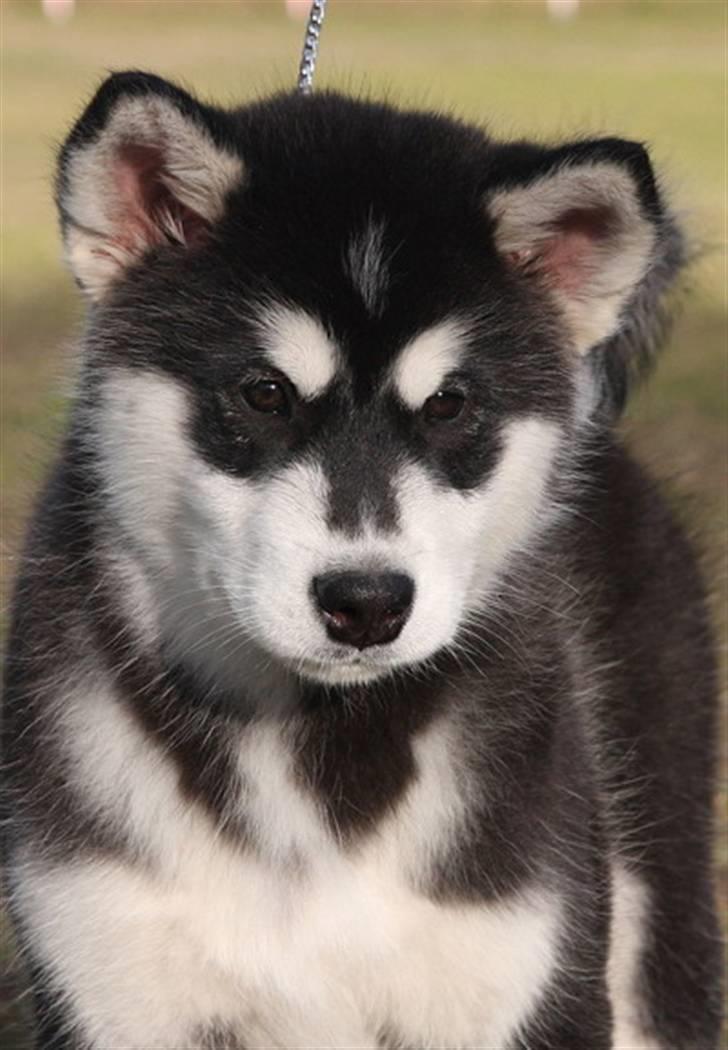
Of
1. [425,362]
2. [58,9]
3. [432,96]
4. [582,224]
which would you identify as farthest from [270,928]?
[58,9]

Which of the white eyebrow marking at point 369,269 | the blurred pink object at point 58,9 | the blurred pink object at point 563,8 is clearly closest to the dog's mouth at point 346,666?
the white eyebrow marking at point 369,269

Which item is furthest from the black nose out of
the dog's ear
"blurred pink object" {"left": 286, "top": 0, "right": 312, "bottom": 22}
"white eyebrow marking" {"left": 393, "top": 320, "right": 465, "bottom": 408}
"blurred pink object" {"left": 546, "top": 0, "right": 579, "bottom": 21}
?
"blurred pink object" {"left": 546, "top": 0, "right": 579, "bottom": 21}

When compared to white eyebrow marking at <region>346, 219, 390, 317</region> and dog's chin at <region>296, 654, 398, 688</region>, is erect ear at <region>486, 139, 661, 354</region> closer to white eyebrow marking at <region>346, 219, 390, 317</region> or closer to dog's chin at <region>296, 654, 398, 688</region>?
white eyebrow marking at <region>346, 219, 390, 317</region>

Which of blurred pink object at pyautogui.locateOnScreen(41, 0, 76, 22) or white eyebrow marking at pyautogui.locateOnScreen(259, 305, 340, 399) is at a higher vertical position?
white eyebrow marking at pyautogui.locateOnScreen(259, 305, 340, 399)

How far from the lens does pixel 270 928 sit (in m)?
4.41

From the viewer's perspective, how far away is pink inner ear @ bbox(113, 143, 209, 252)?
172 inches

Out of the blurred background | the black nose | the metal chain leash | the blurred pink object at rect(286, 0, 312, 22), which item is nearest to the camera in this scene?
the black nose

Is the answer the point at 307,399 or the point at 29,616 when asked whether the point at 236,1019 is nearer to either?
the point at 29,616

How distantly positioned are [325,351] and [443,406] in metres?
0.26

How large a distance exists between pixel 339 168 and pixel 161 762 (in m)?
1.16

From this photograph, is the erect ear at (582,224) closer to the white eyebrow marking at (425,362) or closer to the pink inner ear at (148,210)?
the white eyebrow marking at (425,362)

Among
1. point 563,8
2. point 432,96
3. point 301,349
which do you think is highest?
point 301,349

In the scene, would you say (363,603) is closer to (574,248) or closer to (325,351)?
(325,351)

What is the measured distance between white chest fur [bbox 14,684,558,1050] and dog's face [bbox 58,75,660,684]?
0.31 meters
